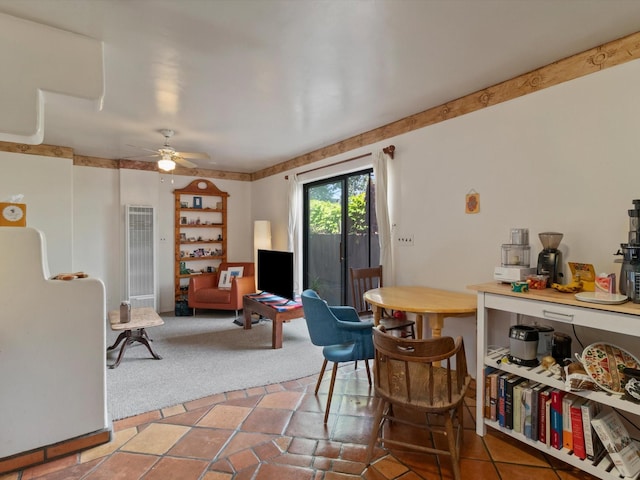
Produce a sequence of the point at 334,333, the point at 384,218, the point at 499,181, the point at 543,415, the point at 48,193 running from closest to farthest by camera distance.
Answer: the point at 543,415, the point at 334,333, the point at 499,181, the point at 384,218, the point at 48,193

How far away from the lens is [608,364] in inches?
70.0

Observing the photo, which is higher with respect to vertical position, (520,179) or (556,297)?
(520,179)

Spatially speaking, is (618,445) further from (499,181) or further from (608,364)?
(499,181)

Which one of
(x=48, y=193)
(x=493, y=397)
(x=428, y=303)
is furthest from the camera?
(x=48, y=193)

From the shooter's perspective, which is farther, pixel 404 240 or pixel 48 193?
pixel 48 193

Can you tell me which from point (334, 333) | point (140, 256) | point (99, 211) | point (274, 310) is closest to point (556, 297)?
point (334, 333)

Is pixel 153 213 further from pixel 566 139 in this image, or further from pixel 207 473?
pixel 566 139

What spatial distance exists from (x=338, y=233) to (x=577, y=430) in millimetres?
3269

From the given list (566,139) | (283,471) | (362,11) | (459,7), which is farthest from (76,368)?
(566,139)

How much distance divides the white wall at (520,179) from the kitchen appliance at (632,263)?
27 centimetres

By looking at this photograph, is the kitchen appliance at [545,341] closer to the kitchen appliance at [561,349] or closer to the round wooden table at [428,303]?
the kitchen appliance at [561,349]

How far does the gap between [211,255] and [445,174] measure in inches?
179

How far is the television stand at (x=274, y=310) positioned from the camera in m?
3.86

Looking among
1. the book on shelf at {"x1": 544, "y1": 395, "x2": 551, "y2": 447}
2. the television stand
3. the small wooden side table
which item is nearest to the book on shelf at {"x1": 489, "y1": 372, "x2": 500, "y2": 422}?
the book on shelf at {"x1": 544, "y1": 395, "x2": 551, "y2": 447}
